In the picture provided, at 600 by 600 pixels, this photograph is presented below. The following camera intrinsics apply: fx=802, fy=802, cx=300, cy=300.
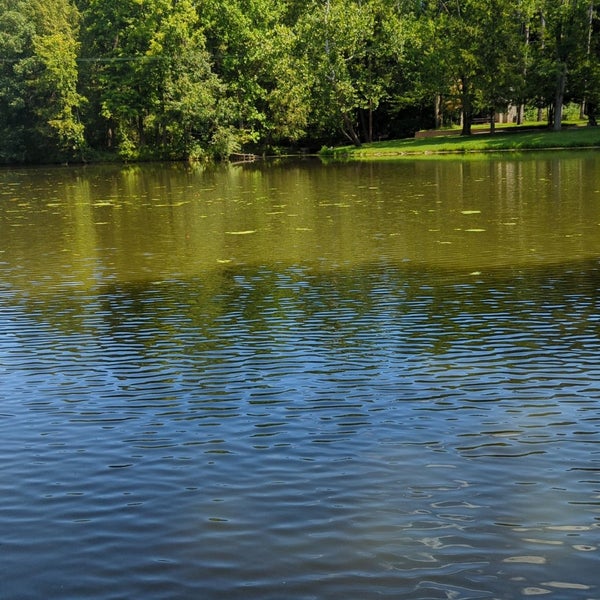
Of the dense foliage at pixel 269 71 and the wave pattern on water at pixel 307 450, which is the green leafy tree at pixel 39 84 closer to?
the dense foliage at pixel 269 71

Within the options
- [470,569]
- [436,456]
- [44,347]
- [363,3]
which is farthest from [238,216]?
[363,3]

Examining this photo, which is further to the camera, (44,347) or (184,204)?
(184,204)

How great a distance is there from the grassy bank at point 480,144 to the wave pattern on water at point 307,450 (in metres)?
46.4

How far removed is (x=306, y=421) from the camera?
7785 mm

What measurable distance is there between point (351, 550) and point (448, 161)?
46293 mm

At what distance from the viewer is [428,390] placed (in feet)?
28.0

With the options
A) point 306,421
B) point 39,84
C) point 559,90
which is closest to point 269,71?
point 39,84

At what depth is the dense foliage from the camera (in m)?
63.6

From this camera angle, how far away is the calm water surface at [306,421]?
17.2 ft

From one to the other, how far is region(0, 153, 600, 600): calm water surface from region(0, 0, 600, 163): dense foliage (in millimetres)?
49699

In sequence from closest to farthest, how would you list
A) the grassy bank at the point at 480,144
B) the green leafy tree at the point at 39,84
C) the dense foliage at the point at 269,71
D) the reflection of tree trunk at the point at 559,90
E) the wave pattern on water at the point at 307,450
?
the wave pattern on water at the point at 307,450, the grassy bank at the point at 480,144, the reflection of tree trunk at the point at 559,90, the dense foliage at the point at 269,71, the green leafy tree at the point at 39,84

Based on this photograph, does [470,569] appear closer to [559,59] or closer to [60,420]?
[60,420]

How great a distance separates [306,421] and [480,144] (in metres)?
53.9

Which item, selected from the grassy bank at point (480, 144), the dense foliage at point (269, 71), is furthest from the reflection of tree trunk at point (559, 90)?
the grassy bank at point (480, 144)
